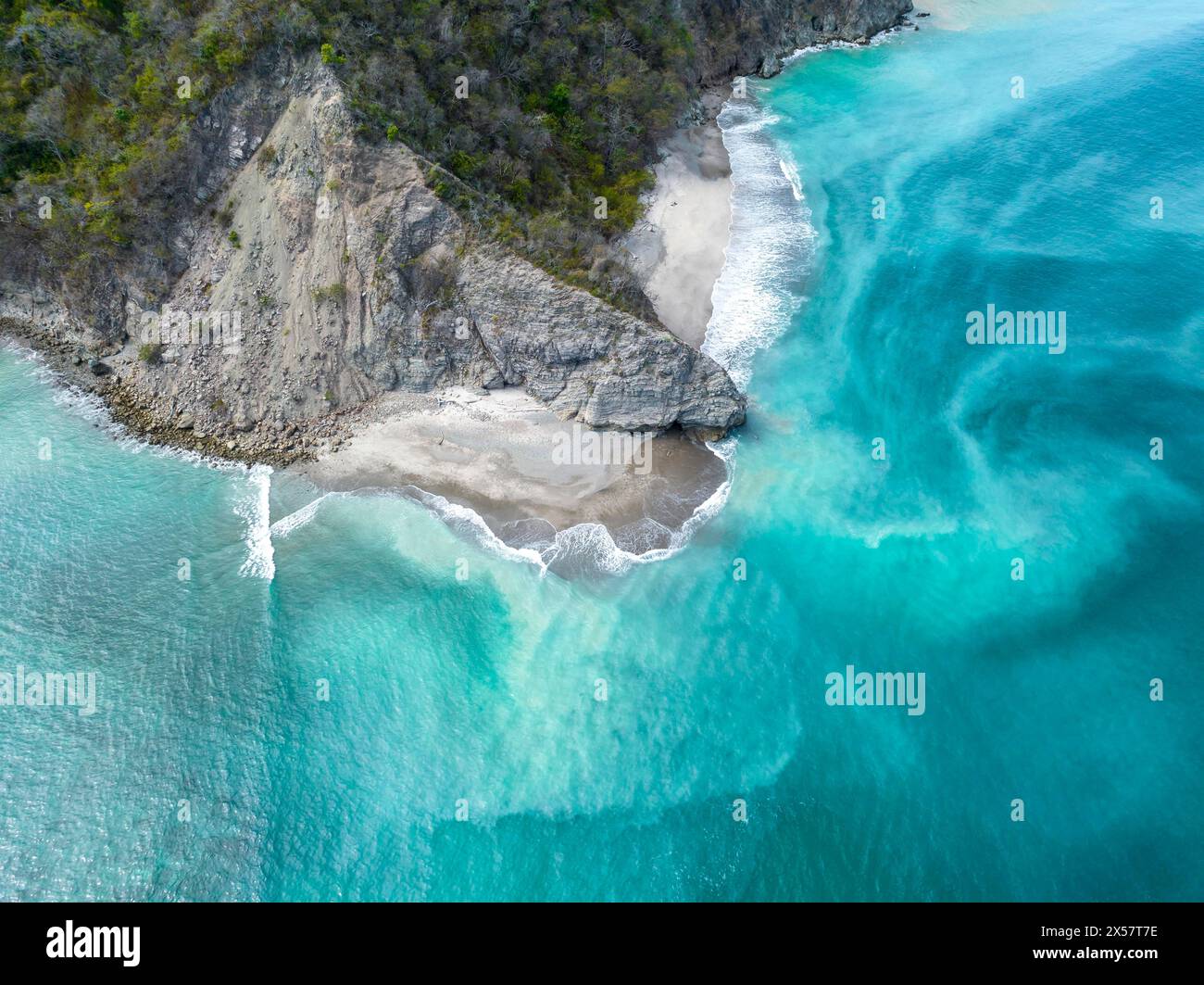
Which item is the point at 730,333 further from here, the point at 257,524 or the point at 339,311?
the point at 257,524

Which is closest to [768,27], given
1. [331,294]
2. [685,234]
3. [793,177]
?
[793,177]

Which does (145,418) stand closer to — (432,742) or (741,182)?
(432,742)

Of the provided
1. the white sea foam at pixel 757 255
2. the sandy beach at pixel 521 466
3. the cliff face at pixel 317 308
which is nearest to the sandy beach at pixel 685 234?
the white sea foam at pixel 757 255

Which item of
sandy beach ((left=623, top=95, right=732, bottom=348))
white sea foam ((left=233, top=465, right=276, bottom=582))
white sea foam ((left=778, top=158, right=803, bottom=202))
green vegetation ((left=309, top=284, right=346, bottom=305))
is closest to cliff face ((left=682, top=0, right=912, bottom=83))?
sandy beach ((left=623, top=95, right=732, bottom=348))

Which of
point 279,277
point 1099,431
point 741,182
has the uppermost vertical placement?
→ point 741,182

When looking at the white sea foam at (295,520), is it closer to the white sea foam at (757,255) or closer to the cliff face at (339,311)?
the cliff face at (339,311)

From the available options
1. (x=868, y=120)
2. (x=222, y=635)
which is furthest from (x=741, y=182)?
(x=222, y=635)
